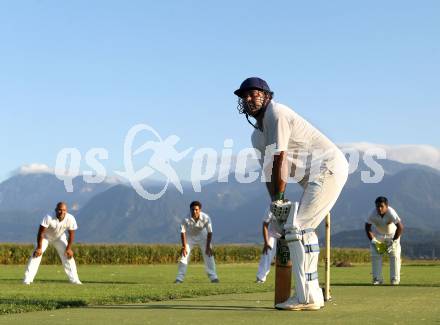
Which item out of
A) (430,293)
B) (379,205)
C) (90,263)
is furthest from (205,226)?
(90,263)

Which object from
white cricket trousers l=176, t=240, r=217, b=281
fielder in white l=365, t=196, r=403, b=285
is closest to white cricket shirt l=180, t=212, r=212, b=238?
white cricket trousers l=176, t=240, r=217, b=281

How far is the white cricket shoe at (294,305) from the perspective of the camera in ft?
31.0

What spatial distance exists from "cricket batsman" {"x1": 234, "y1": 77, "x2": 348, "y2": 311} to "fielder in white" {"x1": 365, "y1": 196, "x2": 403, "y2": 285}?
923 centimetres

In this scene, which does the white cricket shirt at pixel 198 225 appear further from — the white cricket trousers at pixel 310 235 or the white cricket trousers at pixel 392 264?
the white cricket trousers at pixel 310 235

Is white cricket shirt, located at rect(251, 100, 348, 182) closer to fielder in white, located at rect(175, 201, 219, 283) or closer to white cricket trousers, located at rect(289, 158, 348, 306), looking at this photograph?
white cricket trousers, located at rect(289, 158, 348, 306)

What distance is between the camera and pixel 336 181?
9.79 meters

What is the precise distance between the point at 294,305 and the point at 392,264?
9.77 metres

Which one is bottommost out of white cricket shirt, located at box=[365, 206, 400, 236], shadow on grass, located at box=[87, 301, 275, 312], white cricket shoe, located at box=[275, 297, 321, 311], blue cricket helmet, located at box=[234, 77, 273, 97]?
shadow on grass, located at box=[87, 301, 275, 312]

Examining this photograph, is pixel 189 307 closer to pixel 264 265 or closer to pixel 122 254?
pixel 264 265

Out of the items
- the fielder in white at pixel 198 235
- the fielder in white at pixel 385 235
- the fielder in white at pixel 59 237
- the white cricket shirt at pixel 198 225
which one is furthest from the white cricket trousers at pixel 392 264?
the fielder in white at pixel 59 237

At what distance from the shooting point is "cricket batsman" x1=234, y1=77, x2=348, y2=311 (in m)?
9.43

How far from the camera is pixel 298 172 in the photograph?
9.77 meters

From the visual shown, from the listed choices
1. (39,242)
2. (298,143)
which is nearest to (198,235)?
(39,242)

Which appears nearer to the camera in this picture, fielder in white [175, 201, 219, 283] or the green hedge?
fielder in white [175, 201, 219, 283]
